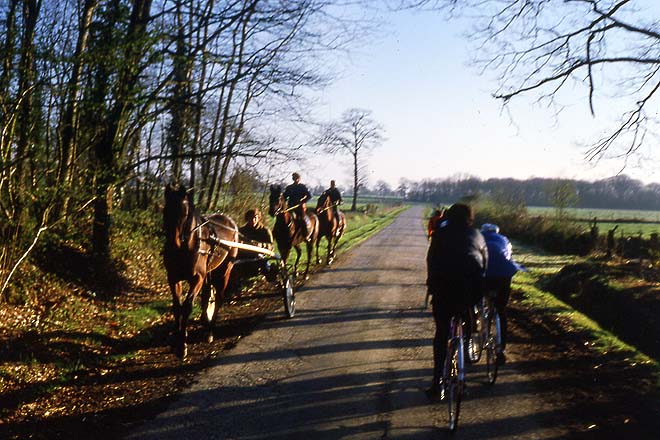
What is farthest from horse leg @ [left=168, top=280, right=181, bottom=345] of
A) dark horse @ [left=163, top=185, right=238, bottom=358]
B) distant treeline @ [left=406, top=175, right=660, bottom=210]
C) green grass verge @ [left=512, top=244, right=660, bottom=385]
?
distant treeline @ [left=406, top=175, right=660, bottom=210]

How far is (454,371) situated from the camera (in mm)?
6367

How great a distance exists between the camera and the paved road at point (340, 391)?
20.0 ft

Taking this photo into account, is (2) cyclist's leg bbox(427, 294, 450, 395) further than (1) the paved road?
Yes

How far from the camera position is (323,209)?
19297 mm

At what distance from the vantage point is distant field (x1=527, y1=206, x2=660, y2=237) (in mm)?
31828

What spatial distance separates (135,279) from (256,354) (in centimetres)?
554

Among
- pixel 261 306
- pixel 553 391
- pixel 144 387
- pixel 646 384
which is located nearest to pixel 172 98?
pixel 261 306

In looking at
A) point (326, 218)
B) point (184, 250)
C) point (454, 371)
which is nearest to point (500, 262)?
point (454, 371)

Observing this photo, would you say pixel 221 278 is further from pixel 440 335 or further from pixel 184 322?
pixel 440 335

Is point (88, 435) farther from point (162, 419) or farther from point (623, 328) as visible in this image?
point (623, 328)

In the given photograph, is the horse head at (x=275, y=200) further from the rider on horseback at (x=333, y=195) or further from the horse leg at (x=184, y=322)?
the horse leg at (x=184, y=322)

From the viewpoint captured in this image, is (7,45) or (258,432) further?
(7,45)

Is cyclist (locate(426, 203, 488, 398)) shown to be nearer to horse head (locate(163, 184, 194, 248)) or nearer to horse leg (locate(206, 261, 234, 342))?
horse head (locate(163, 184, 194, 248))

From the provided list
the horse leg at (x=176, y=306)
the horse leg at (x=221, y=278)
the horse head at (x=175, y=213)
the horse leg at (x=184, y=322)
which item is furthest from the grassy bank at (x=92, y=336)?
the horse head at (x=175, y=213)
